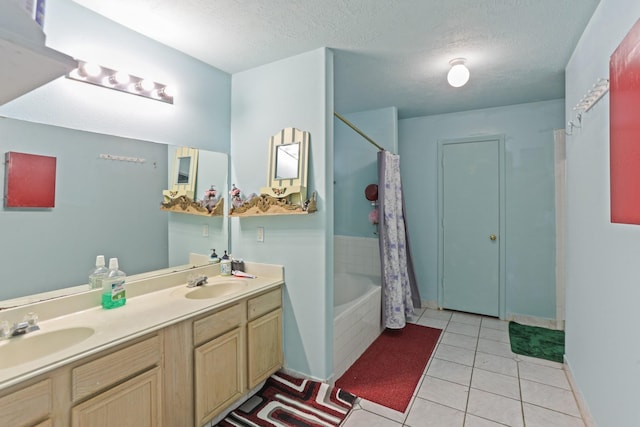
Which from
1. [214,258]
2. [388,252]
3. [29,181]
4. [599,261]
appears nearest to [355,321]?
[388,252]

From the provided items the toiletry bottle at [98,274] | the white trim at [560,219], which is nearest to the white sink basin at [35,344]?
the toiletry bottle at [98,274]

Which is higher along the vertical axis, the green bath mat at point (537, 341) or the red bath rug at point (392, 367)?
the green bath mat at point (537, 341)

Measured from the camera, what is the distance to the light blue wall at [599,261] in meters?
1.28

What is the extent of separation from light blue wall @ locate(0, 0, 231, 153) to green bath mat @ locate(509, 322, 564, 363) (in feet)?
10.4

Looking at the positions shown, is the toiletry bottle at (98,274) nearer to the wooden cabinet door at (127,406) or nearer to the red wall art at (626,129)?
the wooden cabinet door at (127,406)

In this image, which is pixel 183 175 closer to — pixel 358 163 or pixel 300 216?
pixel 300 216

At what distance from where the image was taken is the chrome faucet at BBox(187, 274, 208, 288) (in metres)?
2.06

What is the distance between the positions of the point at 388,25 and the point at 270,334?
2.15 meters

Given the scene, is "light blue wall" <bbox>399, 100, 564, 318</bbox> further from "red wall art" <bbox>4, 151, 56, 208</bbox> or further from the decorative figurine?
"red wall art" <bbox>4, 151, 56, 208</bbox>

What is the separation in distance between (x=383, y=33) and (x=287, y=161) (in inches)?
40.7

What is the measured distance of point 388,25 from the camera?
6.03ft

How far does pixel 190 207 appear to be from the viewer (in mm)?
2215

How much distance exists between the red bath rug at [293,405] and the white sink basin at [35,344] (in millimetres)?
965

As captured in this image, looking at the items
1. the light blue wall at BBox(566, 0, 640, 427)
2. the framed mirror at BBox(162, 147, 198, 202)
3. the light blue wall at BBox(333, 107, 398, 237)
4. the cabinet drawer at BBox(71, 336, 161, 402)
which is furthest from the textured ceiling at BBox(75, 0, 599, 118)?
the cabinet drawer at BBox(71, 336, 161, 402)
